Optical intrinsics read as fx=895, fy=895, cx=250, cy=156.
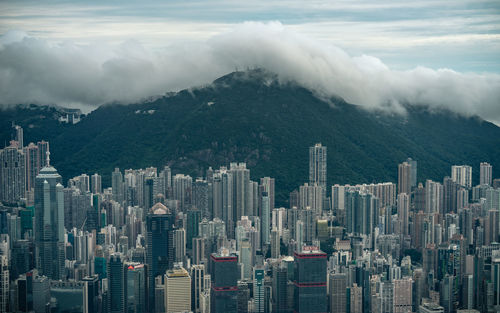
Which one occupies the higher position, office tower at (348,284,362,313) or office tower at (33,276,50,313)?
office tower at (33,276,50,313)

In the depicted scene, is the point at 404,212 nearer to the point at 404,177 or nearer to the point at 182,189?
the point at 404,177

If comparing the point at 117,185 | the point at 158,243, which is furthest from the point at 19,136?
the point at 158,243

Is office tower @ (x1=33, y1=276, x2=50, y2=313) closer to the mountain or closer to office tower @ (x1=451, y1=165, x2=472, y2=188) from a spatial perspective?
the mountain

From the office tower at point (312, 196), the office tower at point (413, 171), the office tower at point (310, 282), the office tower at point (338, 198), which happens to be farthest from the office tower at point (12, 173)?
the office tower at point (413, 171)

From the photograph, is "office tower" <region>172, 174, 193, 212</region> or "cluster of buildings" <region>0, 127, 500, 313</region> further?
"office tower" <region>172, 174, 193, 212</region>

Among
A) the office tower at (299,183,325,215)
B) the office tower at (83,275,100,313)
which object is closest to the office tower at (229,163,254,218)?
the office tower at (299,183,325,215)

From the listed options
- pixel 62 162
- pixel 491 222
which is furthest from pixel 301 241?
pixel 62 162

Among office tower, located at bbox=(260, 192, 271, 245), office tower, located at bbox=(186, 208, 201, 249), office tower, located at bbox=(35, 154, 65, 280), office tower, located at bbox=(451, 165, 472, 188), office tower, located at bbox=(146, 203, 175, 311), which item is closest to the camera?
office tower, located at bbox=(35, 154, 65, 280)
